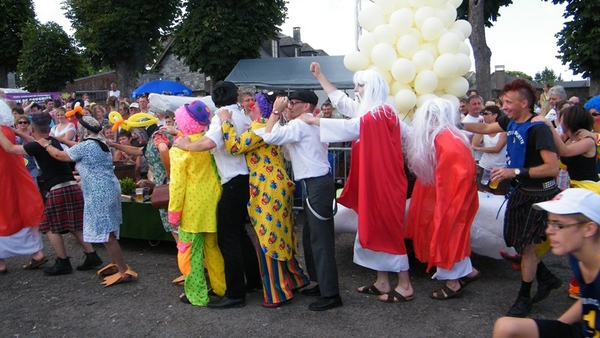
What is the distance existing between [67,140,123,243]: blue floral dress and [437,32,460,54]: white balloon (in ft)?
11.3

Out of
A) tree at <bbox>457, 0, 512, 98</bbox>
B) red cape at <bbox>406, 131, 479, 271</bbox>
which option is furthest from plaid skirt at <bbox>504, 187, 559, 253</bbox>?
tree at <bbox>457, 0, 512, 98</bbox>

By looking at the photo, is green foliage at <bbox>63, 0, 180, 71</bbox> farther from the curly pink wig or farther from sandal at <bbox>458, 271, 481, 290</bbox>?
sandal at <bbox>458, 271, 481, 290</bbox>

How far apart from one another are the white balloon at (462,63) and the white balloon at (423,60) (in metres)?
0.24

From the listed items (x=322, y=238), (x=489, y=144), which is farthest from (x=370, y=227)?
(x=489, y=144)

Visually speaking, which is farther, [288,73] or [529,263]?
[288,73]

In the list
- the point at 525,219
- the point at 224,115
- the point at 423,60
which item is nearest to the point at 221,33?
the point at 423,60

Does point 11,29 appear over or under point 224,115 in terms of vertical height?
over

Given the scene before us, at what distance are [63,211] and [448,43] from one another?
13.8ft

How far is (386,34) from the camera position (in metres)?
5.04

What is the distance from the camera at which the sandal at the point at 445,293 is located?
452 cm

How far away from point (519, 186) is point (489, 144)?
3.26m

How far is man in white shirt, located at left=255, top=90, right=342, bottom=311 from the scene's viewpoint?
421 cm

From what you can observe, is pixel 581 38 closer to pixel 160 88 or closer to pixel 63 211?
pixel 160 88

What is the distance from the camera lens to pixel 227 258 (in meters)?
4.42
